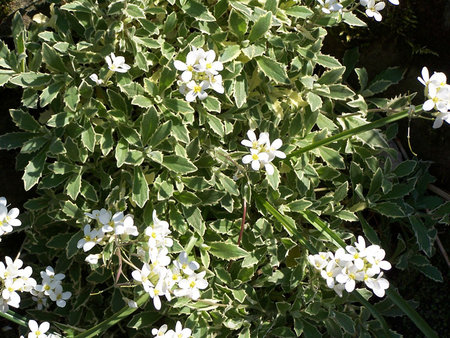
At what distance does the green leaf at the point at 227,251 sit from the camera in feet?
10.4

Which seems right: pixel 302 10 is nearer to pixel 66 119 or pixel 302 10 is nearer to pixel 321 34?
pixel 321 34

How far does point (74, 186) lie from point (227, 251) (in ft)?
2.89

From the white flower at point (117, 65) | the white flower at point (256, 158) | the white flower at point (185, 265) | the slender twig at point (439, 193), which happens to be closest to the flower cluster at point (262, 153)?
the white flower at point (256, 158)

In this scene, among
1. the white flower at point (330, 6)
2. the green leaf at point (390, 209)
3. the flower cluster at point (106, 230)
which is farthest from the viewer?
the green leaf at point (390, 209)

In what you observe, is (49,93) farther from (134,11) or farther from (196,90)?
(196,90)

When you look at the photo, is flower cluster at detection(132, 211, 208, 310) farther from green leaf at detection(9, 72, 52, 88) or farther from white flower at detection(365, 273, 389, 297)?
green leaf at detection(9, 72, 52, 88)

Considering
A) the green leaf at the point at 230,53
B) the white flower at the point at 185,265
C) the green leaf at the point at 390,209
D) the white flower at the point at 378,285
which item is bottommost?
the white flower at the point at 185,265

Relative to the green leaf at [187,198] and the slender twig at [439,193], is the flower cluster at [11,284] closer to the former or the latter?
the green leaf at [187,198]

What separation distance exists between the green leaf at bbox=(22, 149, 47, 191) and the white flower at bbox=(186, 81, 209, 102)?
2.82 feet

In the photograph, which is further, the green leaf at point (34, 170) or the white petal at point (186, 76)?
the green leaf at point (34, 170)

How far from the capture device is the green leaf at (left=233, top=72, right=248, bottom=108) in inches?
123

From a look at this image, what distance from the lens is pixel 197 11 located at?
3.05 metres

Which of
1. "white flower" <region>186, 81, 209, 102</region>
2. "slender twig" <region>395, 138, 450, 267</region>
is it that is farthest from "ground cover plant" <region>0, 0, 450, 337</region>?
"slender twig" <region>395, 138, 450, 267</region>

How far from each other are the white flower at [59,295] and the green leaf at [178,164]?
923 millimetres
